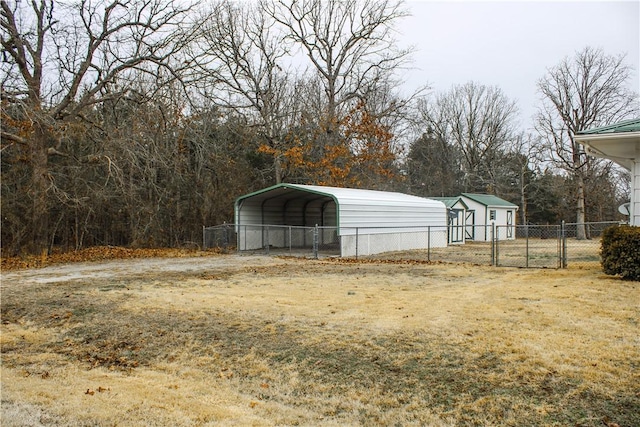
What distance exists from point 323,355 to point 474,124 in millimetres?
45445

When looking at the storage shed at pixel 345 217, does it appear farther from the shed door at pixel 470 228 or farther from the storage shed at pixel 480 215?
the storage shed at pixel 480 215

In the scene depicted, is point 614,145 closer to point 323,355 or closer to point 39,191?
point 323,355

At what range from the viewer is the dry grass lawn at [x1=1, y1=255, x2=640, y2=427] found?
13.3 ft

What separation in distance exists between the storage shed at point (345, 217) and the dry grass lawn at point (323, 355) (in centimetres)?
817

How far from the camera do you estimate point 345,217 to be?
18203mm

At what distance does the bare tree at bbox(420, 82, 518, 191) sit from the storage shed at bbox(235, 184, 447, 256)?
74.1ft

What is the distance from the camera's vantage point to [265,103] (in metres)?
27.7

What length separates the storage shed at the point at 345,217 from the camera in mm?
18469

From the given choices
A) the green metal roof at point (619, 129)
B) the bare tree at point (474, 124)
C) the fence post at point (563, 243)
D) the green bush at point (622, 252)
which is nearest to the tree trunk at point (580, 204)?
the bare tree at point (474, 124)

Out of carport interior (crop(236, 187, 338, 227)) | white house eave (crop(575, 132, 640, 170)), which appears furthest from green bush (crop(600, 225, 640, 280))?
carport interior (crop(236, 187, 338, 227))

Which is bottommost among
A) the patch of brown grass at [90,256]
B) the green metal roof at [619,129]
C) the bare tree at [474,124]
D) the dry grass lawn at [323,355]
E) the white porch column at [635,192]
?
the dry grass lawn at [323,355]

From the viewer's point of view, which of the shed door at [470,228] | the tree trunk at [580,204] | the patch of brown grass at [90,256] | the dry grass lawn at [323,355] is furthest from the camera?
the tree trunk at [580,204]

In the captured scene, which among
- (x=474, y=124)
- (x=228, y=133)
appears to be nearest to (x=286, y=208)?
(x=228, y=133)

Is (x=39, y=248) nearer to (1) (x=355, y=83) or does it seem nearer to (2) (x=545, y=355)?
(2) (x=545, y=355)
